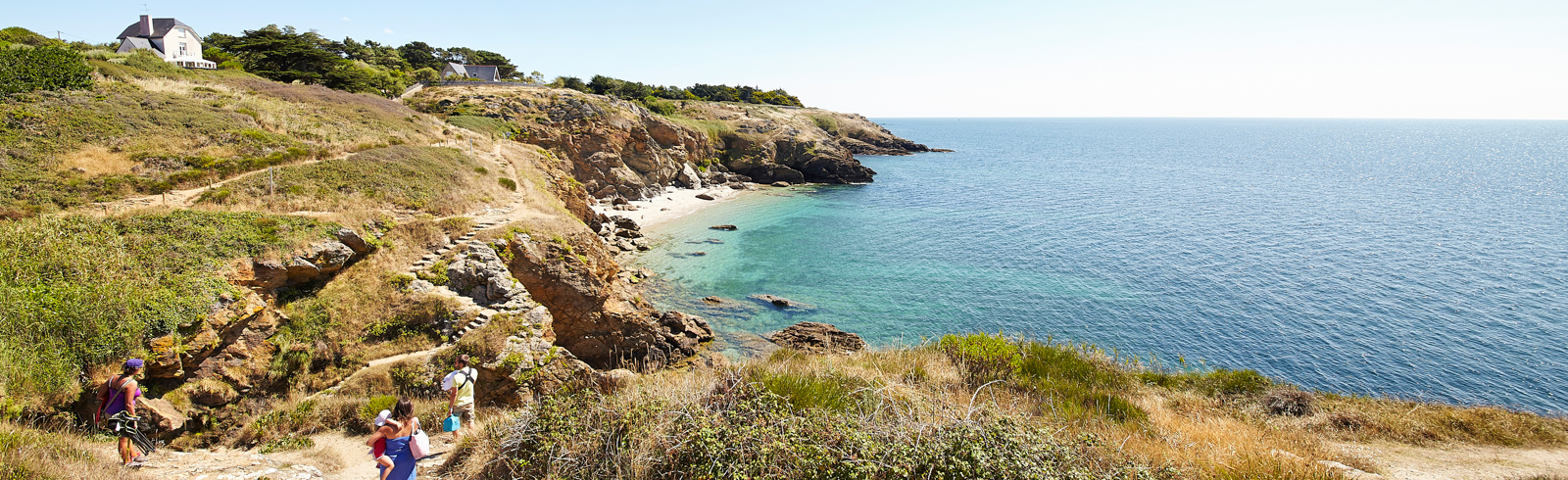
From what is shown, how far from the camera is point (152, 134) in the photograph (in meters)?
22.7

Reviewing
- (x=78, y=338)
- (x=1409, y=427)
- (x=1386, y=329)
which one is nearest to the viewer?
(x=78, y=338)

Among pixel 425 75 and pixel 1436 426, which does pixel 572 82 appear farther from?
pixel 1436 426

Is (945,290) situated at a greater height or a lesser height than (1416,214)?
lesser

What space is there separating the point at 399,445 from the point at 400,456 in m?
0.16

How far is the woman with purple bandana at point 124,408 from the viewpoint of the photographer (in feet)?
30.1

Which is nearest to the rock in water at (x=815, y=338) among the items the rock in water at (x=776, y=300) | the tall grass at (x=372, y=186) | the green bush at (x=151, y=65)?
the rock in water at (x=776, y=300)

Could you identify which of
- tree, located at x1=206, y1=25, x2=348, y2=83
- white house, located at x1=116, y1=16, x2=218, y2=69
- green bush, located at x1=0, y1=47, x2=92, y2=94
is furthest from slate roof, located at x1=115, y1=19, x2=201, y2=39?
green bush, located at x1=0, y1=47, x2=92, y2=94

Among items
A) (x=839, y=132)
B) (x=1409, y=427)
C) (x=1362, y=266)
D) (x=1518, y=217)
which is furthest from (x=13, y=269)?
(x=839, y=132)

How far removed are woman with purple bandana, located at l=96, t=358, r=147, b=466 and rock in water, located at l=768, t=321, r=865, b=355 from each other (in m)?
17.5

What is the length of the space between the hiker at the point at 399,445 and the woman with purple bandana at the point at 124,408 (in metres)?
4.13

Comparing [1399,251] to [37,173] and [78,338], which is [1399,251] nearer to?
[78,338]

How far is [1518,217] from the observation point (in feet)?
157

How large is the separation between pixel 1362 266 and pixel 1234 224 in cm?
1284

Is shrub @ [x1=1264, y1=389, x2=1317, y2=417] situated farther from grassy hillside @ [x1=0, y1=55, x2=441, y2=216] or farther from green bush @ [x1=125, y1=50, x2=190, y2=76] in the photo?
green bush @ [x1=125, y1=50, x2=190, y2=76]
